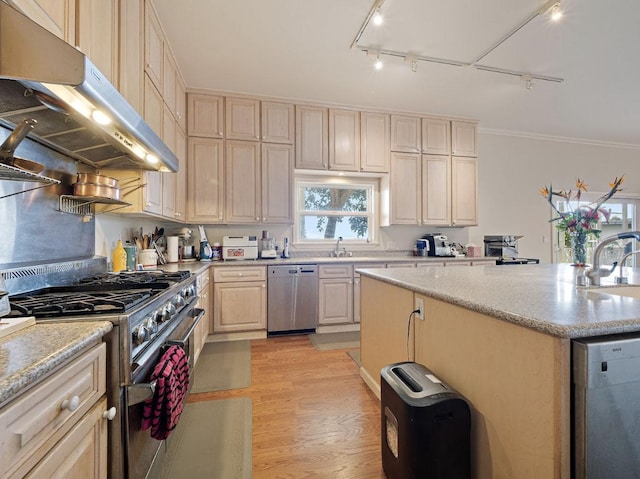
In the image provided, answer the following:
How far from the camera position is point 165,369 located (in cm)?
118

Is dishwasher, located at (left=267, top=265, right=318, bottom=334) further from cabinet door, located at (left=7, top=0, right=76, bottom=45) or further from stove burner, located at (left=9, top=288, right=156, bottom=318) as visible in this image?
cabinet door, located at (left=7, top=0, right=76, bottom=45)

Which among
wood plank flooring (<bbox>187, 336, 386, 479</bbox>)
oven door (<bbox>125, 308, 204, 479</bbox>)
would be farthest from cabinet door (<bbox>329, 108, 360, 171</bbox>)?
oven door (<bbox>125, 308, 204, 479</bbox>)

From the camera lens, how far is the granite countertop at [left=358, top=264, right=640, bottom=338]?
2.79ft

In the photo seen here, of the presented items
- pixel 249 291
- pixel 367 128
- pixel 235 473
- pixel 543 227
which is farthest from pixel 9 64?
pixel 543 227

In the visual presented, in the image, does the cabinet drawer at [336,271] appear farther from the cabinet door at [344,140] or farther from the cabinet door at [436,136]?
the cabinet door at [436,136]

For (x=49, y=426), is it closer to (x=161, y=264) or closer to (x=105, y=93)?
(x=105, y=93)

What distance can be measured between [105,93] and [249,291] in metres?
2.43

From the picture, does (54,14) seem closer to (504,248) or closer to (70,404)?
(70,404)

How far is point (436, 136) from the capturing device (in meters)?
4.09

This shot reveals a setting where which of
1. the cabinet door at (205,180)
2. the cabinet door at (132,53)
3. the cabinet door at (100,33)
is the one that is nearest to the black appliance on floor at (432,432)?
the cabinet door at (100,33)

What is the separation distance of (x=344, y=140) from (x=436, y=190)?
1.49 metres

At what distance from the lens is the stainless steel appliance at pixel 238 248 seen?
3426 millimetres

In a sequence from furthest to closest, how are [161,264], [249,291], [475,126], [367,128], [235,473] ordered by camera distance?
[475,126]
[367,128]
[249,291]
[161,264]
[235,473]

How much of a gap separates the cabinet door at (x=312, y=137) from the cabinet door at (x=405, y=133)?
942 mm
